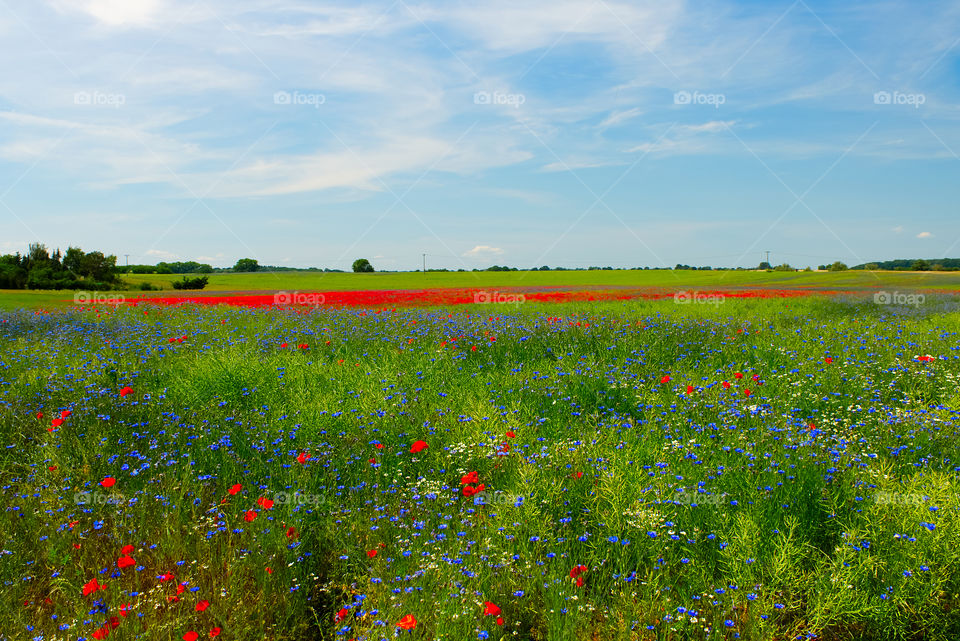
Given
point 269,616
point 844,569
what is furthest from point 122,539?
point 844,569

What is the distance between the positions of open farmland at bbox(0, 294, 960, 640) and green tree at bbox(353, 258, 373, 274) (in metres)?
88.6

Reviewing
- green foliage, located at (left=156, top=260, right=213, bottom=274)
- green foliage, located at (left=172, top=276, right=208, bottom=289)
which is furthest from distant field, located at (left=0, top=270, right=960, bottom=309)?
green foliage, located at (left=156, top=260, right=213, bottom=274)

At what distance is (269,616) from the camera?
3088 millimetres

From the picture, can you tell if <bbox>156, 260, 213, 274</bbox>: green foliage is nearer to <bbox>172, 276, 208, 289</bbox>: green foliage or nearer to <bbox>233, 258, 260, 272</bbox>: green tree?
<bbox>233, 258, 260, 272</bbox>: green tree

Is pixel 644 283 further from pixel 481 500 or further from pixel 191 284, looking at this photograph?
pixel 481 500

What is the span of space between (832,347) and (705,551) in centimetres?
676

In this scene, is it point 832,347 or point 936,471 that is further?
point 832,347

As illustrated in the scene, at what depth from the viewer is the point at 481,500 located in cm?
370

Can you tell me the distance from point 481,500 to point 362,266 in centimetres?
9458

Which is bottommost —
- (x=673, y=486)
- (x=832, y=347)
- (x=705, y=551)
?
(x=705, y=551)

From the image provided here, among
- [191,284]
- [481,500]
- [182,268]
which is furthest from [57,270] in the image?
[481,500]

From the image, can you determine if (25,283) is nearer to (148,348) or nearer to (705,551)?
(148,348)

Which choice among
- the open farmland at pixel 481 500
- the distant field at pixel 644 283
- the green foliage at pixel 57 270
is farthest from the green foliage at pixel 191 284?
the open farmland at pixel 481 500

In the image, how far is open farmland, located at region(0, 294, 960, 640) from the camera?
2.94 metres
